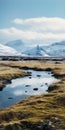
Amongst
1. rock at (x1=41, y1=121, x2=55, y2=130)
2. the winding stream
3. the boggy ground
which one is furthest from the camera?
the winding stream

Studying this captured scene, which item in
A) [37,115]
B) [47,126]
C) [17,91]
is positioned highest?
[37,115]

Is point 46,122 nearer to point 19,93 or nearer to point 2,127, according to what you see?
point 2,127

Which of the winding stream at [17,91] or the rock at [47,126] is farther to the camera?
the winding stream at [17,91]

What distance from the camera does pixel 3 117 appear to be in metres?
67.2

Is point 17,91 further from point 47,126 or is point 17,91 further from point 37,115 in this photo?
point 47,126

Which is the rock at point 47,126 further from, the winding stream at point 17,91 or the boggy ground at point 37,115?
the winding stream at point 17,91

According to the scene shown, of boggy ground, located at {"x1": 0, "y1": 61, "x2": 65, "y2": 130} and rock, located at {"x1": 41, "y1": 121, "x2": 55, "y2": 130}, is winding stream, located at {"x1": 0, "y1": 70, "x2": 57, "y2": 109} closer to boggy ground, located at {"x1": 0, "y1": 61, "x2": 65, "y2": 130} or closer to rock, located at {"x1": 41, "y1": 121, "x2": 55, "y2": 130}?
boggy ground, located at {"x1": 0, "y1": 61, "x2": 65, "y2": 130}

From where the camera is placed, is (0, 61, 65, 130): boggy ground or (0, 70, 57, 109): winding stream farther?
(0, 70, 57, 109): winding stream

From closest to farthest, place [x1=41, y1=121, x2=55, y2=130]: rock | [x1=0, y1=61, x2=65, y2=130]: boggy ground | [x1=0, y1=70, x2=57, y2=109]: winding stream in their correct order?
[x1=41, y1=121, x2=55, y2=130]: rock < [x1=0, y1=61, x2=65, y2=130]: boggy ground < [x1=0, y1=70, x2=57, y2=109]: winding stream

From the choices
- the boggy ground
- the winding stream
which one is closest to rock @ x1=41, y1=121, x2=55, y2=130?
the boggy ground

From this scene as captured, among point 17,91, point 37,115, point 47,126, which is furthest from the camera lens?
point 17,91

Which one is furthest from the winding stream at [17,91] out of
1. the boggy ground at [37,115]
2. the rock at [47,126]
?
the rock at [47,126]

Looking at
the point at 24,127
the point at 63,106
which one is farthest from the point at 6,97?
the point at 24,127

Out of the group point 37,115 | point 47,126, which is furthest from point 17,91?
point 47,126
